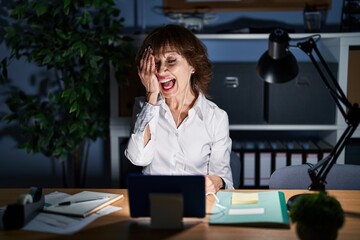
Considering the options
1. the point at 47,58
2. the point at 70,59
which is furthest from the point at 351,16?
the point at 47,58

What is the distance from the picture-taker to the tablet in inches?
48.8

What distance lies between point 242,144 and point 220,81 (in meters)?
0.43

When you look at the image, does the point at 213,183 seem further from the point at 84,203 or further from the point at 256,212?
the point at 84,203

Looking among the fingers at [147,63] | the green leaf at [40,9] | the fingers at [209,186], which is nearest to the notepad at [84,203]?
the fingers at [209,186]

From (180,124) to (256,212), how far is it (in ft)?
2.18

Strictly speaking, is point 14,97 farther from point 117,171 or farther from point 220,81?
point 220,81

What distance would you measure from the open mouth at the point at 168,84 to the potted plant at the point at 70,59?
556 millimetres

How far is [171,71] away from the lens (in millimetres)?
1892

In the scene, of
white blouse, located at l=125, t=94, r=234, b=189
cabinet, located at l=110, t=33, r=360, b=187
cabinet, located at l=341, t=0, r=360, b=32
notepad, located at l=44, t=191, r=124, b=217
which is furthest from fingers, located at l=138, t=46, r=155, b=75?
cabinet, located at l=341, t=0, r=360, b=32

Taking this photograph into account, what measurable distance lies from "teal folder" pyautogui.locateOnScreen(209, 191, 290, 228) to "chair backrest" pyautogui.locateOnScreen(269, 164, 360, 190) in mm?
250

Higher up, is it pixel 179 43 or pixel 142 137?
pixel 179 43

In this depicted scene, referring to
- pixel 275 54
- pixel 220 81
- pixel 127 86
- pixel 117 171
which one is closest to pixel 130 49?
pixel 127 86

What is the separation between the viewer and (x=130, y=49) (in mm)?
2436

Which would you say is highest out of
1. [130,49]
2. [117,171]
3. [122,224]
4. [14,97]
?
[130,49]
